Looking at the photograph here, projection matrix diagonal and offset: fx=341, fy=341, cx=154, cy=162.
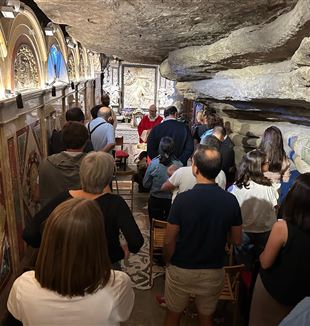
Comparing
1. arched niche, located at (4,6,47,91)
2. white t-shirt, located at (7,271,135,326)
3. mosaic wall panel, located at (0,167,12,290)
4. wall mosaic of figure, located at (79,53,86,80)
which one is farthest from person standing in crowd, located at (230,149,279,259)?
wall mosaic of figure, located at (79,53,86,80)

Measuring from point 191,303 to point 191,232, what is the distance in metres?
1.47

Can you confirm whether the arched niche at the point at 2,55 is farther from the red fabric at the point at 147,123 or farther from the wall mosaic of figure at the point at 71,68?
the wall mosaic of figure at the point at 71,68

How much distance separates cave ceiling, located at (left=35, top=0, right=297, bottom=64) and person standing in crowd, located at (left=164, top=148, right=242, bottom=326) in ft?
3.45

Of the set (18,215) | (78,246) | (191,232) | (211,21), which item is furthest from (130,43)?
(78,246)

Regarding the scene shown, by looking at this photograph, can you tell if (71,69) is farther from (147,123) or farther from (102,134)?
(102,134)

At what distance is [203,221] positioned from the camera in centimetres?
214

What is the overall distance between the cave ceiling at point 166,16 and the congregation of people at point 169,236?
35.9 inches

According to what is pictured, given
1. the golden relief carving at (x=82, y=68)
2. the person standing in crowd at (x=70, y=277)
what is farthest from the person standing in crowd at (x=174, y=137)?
the golden relief carving at (x=82, y=68)

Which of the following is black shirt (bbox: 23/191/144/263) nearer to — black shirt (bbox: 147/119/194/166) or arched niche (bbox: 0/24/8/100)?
arched niche (bbox: 0/24/8/100)

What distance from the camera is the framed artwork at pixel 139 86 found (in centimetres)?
1553

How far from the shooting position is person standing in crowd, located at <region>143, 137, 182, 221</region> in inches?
141

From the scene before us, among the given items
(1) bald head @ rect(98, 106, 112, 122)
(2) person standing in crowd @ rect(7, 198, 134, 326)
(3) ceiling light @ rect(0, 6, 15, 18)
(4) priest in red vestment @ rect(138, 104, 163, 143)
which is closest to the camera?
(2) person standing in crowd @ rect(7, 198, 134, 326)

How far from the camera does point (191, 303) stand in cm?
331

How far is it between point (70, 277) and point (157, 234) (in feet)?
7.63
